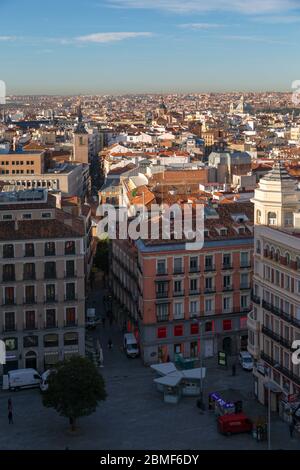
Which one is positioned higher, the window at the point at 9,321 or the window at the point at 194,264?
the window at the point at 194,264

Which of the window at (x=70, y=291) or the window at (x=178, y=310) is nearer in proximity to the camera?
the window at (x=70, y=291)

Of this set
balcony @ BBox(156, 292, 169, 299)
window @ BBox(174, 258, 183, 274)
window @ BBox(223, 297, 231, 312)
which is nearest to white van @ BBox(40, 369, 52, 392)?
balcony @ BBox(156, 292, 169, 299)

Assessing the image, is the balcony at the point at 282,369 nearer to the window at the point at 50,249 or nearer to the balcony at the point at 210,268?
the balcony at the point at 210,268

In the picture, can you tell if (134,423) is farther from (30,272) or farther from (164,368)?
(30,272)

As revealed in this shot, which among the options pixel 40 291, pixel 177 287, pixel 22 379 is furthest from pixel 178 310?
pixel 22 379

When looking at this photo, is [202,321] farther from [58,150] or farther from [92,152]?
[92,152]

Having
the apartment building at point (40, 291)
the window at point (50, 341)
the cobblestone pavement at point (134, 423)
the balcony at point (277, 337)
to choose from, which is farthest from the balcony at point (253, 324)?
the window at point (50, 341)

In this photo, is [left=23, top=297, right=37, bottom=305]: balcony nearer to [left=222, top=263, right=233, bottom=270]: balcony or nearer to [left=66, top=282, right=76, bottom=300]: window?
[left=66, top=282, right=76, bottom=300]: window
